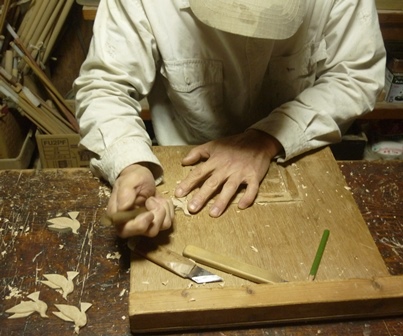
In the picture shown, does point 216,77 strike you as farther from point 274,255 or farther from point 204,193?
point 274,255

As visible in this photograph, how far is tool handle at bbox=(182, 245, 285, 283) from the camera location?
75 cm

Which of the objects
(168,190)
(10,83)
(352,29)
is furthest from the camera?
(10,83)

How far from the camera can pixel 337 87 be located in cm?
110

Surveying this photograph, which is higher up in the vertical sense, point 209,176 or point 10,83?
point 209,176

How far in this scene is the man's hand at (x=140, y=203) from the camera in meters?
0.75

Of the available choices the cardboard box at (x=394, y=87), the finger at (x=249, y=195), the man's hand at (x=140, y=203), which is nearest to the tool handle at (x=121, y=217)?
the man's hand at (x=140, y=203)

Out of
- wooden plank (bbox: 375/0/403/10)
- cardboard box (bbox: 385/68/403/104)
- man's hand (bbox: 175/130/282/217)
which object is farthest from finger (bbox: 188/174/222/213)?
cardboard box (bbox: 385/68/403/104)

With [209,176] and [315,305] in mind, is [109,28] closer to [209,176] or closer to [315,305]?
[209,176]

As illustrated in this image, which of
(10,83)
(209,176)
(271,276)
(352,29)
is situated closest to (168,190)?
(209,176)

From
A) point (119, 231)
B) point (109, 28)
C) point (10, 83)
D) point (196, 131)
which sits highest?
point (109, 28)

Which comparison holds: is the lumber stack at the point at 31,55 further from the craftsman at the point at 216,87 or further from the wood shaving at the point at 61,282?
the wood shaving at the point at 61,282

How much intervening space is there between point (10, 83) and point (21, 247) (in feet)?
3.89

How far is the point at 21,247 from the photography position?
2.73 ft

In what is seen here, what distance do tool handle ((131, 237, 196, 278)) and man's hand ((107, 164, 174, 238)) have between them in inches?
1.2
